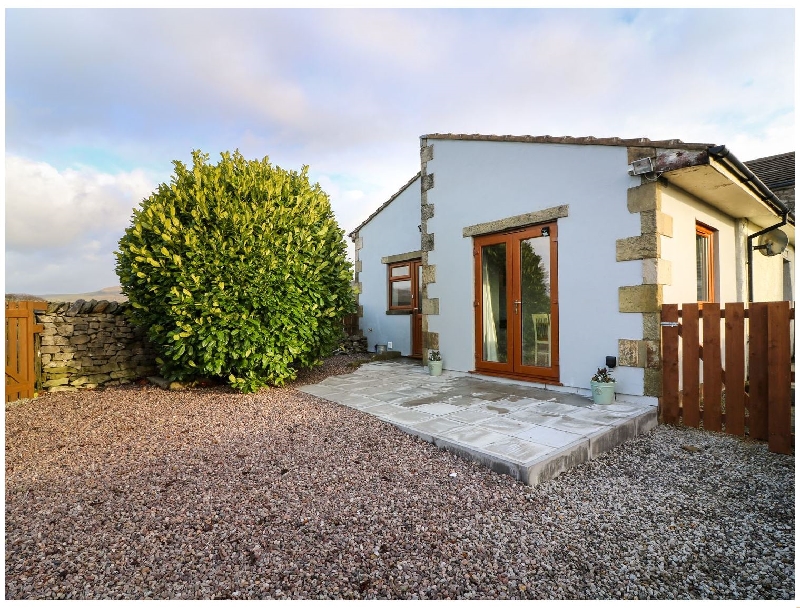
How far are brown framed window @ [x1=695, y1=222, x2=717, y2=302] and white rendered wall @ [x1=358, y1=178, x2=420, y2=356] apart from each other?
5.14 m

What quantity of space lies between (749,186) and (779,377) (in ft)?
9.40

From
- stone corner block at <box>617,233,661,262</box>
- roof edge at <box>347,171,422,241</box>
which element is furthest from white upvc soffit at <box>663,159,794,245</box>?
roof edge at <box>347,171,422,241</box>

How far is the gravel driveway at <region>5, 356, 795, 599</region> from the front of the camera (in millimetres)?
1812

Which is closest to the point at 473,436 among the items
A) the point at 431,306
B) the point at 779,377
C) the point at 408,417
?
the point at 408,417

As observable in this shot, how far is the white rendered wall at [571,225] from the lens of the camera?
15.7ft

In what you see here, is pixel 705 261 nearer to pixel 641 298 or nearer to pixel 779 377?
pixel 641 298

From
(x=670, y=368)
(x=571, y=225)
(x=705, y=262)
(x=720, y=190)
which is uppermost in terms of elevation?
(x=720, y=190)

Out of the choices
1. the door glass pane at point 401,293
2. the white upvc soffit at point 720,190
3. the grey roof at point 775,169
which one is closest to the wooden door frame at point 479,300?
the white upvc soffit at point 720,190

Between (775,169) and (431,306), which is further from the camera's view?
(775,169)

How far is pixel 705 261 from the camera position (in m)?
5.95

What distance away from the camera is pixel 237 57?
462cm

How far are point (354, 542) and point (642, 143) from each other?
4941 mm

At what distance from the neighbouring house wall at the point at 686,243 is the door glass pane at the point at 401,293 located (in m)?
5.49

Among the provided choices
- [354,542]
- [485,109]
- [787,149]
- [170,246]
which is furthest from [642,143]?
[787,149]
